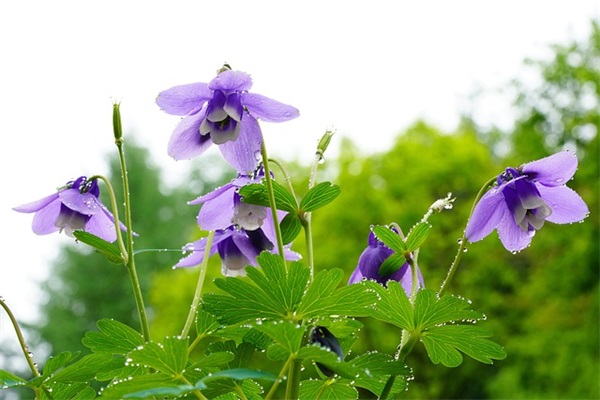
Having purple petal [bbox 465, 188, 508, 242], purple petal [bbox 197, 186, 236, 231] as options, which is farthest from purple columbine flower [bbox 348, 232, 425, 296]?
purple petal [bbox 197, 186, 236, 231]

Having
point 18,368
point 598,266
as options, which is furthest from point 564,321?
point 18,368

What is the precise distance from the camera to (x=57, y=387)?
4.05ft

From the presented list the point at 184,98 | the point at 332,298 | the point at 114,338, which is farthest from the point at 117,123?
the point at 332,298

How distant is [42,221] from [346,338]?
22.7 inches

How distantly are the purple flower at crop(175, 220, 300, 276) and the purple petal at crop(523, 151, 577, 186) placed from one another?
406 millimetres

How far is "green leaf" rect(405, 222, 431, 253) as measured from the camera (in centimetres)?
117

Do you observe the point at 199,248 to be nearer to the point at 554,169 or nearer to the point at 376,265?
the point at 376,265

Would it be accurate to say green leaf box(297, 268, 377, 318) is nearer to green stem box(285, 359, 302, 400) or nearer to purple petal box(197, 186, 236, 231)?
green stem box(285, 359, 302, 400)

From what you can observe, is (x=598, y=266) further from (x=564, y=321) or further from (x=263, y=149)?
(x=263, y=149)

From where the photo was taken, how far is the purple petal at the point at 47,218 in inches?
53.8

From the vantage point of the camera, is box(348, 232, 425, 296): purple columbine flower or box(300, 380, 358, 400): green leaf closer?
box(300, 380, 358, 400): green leaf

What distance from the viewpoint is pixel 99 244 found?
1158mm

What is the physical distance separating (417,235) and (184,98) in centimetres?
41

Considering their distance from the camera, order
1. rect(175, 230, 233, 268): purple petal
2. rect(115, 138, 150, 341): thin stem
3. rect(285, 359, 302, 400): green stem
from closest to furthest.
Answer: rect(285, 359, 302, 400): green stem → rect(115, 138, 150, 341): thin stem → rect(175, 230, 233, 268): purple petal
